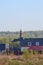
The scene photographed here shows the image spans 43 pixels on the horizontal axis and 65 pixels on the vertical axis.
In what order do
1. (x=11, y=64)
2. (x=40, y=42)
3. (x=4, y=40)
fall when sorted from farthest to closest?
(x=4, y=40) < (x=40, y=42) < (x=11, y=64)

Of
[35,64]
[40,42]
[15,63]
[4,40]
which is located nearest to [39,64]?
[35,64]

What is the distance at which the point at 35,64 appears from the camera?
16.6 meters

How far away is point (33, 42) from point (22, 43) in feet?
5.13

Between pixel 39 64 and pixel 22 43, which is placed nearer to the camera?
pixel 39 64

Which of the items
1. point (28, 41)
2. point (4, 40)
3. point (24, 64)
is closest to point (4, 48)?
point (28, 41)

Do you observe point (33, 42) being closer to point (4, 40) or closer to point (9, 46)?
point (9, 46)

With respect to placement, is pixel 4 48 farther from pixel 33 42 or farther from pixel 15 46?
pixel 33 42

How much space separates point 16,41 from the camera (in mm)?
41188

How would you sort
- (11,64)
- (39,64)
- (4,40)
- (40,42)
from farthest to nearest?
(4,40), (40,42), (39,64), (11,64)

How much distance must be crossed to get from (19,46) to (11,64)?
24.2 meters

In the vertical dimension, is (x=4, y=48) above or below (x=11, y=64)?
below

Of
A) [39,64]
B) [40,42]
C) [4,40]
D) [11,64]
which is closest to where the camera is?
[11,64]

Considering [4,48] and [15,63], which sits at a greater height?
[15,63]

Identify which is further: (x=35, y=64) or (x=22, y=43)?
(x=22, y=43)
